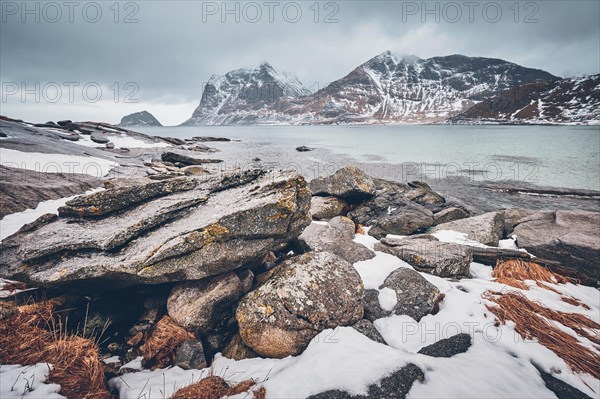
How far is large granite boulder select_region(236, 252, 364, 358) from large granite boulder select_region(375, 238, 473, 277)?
2896 mm

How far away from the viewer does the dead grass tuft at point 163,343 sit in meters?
5.64

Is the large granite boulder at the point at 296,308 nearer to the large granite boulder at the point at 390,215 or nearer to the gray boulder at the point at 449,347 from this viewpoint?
the gray boulder at the point at 449,347

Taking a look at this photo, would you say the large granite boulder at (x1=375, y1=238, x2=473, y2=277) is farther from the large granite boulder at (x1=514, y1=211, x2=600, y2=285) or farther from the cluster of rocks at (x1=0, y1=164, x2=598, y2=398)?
the large granite boulder at (x1=514, y1=211, x2=600, y2=285)

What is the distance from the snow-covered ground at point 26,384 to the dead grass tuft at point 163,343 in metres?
1.54

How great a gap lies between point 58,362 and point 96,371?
66 cm

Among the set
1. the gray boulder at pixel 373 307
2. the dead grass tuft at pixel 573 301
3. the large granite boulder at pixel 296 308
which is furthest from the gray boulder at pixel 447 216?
the large granite boulder at pixel 296 308

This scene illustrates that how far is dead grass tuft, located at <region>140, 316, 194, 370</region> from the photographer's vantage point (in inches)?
222

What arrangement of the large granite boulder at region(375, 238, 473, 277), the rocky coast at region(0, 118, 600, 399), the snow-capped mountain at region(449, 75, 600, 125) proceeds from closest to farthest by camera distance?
the rocky coast at region(0, 118, 600, 399) < the large granite boulder at region(375, 238, 473, 277) < the snow-capped mountain at region(449, 75, 600, 125)

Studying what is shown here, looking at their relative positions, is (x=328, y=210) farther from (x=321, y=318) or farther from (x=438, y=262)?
(x=321, y=318)

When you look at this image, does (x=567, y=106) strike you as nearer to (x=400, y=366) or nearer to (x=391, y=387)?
(x=400, y=366)

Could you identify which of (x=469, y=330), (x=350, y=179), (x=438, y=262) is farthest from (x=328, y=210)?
(x=469, y=330)

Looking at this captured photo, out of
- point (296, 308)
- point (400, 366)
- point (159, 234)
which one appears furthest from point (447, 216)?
point (159, 234)

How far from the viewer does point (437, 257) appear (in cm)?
834

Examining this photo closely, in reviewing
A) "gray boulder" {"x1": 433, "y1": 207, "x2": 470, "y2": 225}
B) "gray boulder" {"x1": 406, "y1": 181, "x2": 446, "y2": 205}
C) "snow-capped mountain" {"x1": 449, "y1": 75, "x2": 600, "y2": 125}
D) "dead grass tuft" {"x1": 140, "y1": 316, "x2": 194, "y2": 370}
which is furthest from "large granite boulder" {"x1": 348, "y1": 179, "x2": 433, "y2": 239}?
"snow-capped mountain" {"x1": 449, "y1": 75, "x2": 600, "y2": 125}
